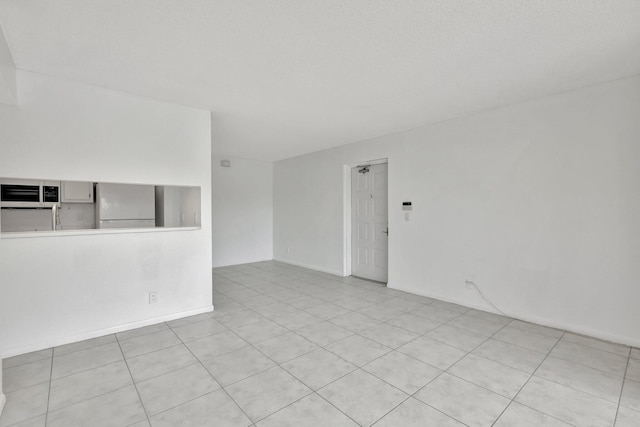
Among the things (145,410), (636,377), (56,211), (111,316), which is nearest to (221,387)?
(145,410)

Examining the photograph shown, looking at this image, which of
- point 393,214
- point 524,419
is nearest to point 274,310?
point 393,214

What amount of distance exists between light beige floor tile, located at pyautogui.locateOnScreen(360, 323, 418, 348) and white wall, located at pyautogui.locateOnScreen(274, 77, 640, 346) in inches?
52.7

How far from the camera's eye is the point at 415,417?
5.98ft

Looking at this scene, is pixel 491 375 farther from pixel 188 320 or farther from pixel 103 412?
pixel 188 320

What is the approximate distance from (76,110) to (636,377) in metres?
5.36

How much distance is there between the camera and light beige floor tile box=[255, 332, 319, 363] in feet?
8.50

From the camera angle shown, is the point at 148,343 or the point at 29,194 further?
the point at 29,194

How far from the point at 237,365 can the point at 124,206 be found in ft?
8.71

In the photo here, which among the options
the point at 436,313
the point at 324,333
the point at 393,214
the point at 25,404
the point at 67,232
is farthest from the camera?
the point at 393,214

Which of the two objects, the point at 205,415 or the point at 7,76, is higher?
the point at 7,76

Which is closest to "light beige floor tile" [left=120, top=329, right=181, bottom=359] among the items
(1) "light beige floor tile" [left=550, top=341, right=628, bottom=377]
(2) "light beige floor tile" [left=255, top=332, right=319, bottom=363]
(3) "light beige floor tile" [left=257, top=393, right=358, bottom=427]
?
(2) "light beige floor tile" [left=255, top=332, right=319, bottom=363]

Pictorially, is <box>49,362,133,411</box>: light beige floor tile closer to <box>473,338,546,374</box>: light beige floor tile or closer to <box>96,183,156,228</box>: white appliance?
<box>96,183,156,228</box>: white appliance

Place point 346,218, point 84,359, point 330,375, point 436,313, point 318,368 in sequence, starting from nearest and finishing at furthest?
point 330,375 → point 318,368 → point 84,359 → point 436,313 → point 346,218

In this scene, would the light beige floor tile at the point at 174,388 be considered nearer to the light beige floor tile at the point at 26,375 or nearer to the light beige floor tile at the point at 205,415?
the light beige floor tile at the point at 205,415
